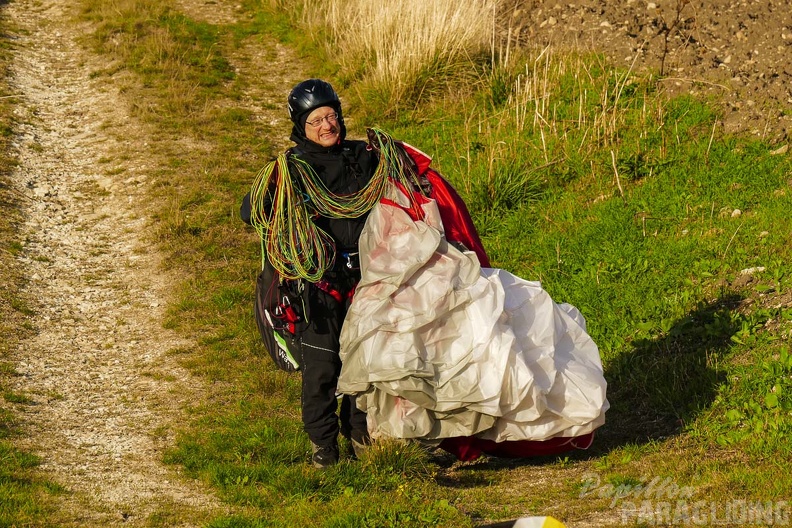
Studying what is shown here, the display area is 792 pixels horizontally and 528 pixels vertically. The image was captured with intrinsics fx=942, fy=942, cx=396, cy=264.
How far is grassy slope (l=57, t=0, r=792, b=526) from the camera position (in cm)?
478

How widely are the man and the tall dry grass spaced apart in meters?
6.12

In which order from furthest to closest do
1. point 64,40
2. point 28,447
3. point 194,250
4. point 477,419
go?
point 64,40, point 194,250, point 28,447, point 477,419

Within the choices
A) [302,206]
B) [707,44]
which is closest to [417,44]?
[707,44]

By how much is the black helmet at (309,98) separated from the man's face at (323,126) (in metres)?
0.03

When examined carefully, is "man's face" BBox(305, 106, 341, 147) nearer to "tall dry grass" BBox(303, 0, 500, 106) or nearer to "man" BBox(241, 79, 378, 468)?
"man" BBox(241, 79, 378, 468)

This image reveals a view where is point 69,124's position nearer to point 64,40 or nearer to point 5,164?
point 5,164

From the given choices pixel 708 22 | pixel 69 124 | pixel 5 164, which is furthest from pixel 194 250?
pixel 708 22

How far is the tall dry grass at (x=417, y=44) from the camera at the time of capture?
36.4 feet

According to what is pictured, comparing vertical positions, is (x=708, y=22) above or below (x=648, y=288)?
above

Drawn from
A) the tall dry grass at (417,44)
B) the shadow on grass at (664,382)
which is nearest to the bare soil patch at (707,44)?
the tall dry grass at (417,44)

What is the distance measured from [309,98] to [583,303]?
10.3 feet

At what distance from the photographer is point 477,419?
15.5ft

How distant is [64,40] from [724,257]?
1064 cm

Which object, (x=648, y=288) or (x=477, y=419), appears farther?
(x=648, y=288)
